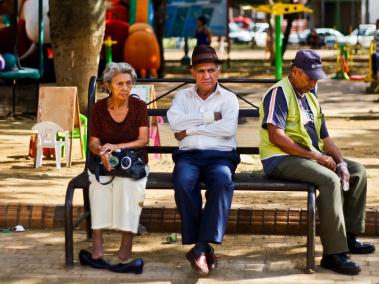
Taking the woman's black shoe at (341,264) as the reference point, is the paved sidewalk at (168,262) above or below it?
below

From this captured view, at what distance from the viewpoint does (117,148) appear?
6898 mm

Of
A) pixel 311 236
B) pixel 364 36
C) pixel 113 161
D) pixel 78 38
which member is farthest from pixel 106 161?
pixel 364 36

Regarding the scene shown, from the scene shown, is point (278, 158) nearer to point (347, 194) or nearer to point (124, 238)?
point (347, 194)

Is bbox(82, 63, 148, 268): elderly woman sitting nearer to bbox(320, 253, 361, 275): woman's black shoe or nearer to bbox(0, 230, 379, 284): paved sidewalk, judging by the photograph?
bbox(0, 230, 379, 284): paved sidewalk

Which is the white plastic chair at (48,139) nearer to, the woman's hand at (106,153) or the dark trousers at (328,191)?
the woman's hand at (106,153)

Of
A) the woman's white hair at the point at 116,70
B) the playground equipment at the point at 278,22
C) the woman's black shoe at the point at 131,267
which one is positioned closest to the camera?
the woman's black shoe at the point at 131,267

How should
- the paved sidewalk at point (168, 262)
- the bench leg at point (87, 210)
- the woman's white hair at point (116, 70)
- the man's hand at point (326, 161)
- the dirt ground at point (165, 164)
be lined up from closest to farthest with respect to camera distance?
the paved sidewalk at point (168, 262) → the man's hand at point (326, 161) → the woman's white hair at point (116, 70) → the bench leg at point (87, 210) → the dirt ground at point (165, 164)

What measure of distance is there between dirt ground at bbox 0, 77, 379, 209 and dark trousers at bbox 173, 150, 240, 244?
1.14m

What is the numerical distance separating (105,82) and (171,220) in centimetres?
121

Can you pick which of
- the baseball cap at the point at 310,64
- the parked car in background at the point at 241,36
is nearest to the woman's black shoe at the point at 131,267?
the baseball cap at the point at 310,64

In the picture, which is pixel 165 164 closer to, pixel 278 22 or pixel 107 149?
pixel 107 149

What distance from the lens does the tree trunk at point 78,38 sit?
12.6 meters

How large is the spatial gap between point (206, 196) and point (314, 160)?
713 mm

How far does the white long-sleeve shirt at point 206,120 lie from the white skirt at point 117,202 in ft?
1.46
